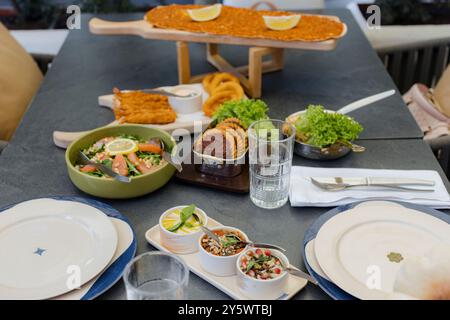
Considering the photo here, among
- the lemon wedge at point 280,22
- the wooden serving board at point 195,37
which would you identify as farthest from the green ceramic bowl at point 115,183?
the lemon wedge at point 280,22

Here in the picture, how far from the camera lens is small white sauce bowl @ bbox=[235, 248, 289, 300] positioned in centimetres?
101

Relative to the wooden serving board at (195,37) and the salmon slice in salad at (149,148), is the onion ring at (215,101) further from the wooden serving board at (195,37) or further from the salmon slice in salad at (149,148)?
the salmon slice in salad at (149,148)

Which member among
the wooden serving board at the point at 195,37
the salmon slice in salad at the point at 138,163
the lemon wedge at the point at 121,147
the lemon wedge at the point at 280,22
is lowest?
the salmon slice in salad at the point at 138,163

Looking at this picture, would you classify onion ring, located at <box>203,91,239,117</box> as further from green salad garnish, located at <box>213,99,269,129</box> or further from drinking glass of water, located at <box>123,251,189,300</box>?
drinking glass of water, located at <box>123,251,189,300</box>

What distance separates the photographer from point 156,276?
1.00m

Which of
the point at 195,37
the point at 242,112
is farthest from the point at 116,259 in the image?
the point at 195,37

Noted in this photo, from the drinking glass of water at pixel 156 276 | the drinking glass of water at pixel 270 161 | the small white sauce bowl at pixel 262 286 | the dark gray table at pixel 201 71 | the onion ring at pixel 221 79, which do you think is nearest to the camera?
the drinking glass of water at pixel 156 276

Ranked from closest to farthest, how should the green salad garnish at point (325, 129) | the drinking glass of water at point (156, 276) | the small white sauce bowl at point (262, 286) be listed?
1. the drinking glass of water at point (156, 276)
2. the small white sauce bowl at point (262, 286)
3. the green salad garnish at point (325, 129)

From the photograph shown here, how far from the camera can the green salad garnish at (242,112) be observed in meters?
1.58

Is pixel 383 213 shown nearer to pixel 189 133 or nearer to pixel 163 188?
pixel 163 188

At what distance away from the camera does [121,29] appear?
2135 mm

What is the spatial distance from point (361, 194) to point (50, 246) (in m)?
0.74

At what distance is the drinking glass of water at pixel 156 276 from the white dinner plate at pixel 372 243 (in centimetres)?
29
